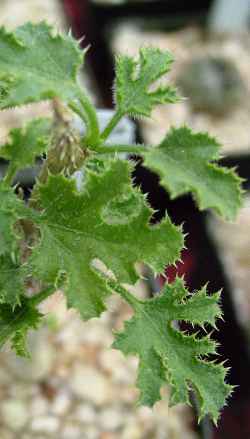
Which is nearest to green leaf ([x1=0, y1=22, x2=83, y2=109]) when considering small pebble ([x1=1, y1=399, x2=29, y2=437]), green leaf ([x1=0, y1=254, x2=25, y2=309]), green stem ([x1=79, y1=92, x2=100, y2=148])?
green stem ([x1=79, y1=92, x2=100, y2=148])

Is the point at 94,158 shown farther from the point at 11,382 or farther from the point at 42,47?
the point at 11,382

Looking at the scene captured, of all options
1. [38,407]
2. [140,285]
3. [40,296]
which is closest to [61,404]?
[38,407]

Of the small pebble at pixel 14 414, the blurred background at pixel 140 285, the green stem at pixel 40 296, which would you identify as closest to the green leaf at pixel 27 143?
the green stem at pixel 40 296

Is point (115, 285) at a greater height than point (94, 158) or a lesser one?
lesser

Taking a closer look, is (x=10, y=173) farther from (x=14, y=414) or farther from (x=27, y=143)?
(x=14, y=414)

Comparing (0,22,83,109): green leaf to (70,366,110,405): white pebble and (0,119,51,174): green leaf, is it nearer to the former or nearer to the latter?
(0,119,51,174): green leaf

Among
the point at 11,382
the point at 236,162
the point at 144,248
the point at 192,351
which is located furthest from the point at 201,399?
the point at 236,162

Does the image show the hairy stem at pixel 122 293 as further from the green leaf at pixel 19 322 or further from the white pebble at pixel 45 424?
the white pebble at pixel 45 424
